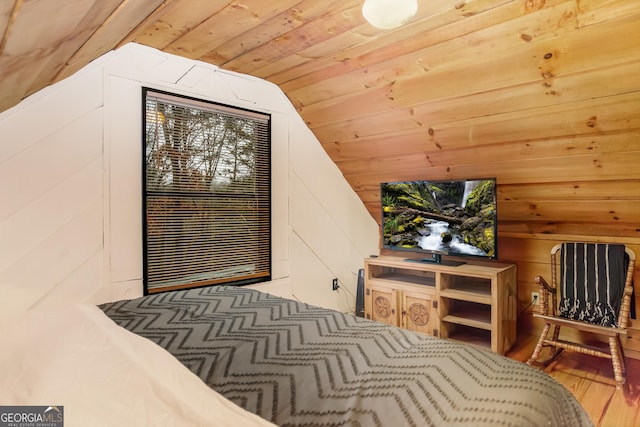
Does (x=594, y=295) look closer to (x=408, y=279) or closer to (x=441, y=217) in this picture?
(x=441, y=217)

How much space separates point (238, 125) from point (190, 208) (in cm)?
78

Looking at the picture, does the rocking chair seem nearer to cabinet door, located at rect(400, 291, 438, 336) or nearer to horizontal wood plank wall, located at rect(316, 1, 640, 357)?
horizontal wood plank wall, located at rect(316, 1, 640, 357)

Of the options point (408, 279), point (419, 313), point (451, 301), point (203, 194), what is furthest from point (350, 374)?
point (408, 279)

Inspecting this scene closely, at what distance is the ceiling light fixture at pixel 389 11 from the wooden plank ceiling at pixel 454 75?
0.34 meters

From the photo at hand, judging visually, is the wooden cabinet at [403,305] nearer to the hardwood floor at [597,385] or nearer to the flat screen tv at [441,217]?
the flat screen tv at [441,217]

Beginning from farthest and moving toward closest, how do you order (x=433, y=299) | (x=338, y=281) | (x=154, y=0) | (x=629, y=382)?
(x=338, y=281) < (x=433, y=299) < (x=629, y=382) < (x=154, y=0)

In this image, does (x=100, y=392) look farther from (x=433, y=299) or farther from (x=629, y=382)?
(x=629, y=382)

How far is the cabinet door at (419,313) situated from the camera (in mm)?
2977

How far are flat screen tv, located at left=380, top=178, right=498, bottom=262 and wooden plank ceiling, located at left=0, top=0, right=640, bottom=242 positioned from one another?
195 mm

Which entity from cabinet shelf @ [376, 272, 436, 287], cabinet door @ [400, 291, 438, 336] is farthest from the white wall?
cabinet door @ [400, 291, 438, 336]

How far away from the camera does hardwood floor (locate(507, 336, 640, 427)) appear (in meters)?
2.01

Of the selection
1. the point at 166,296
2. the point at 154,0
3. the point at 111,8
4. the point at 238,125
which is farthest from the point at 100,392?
the point at 238,125

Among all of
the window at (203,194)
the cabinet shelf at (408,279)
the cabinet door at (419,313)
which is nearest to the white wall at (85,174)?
the window at (203,194)

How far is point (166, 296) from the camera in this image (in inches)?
70.4
